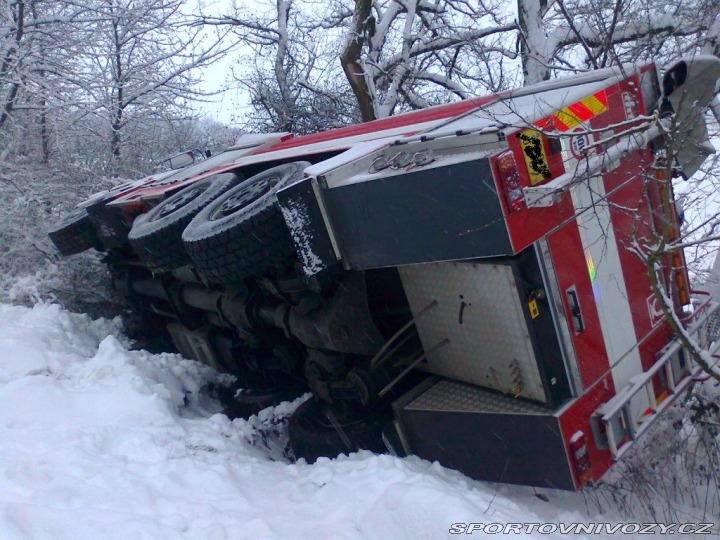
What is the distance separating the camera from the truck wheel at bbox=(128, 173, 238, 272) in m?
4.20

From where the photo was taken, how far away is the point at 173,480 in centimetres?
310

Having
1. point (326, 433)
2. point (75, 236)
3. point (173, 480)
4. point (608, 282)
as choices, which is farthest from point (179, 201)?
point (608, 282)

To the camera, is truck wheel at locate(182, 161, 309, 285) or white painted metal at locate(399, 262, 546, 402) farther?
truck wheel at locate(182, 161, 309, 285)

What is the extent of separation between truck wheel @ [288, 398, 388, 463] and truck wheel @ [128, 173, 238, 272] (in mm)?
1193

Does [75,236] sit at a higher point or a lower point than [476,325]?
higher

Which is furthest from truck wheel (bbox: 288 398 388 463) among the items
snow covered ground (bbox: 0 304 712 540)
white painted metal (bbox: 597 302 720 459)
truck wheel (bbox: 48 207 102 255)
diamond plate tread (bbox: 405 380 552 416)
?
truck wheel (bbox: 48 207 102 255)

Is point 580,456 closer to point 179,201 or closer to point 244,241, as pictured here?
point 244,241

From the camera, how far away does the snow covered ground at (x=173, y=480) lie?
107 inches

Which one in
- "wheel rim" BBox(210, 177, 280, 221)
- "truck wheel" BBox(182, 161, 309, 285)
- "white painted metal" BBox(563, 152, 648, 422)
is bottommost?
"white painted metal" BBox(563, 152, 648, 422)

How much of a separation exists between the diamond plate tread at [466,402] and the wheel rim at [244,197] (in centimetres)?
136

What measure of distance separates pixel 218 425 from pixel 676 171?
300 cm

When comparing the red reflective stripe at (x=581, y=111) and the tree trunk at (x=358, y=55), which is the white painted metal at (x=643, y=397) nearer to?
the red reflective stripe at (x=581, y=111)

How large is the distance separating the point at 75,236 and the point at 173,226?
96.0 inches

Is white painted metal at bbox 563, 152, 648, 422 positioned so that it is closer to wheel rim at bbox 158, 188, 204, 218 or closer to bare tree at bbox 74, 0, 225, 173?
wheel rim at bbox 158, 188, 204, 218
